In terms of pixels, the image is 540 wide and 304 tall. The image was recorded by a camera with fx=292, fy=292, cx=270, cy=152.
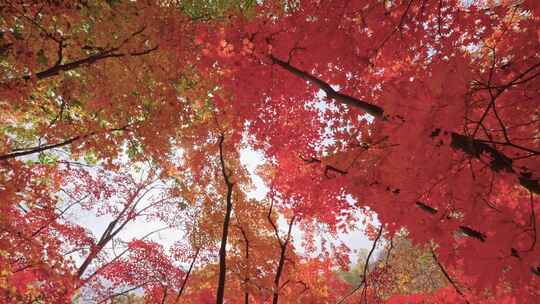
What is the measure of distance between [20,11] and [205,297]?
11.7 m

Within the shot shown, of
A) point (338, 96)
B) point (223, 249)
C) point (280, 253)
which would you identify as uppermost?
point (280, 253)

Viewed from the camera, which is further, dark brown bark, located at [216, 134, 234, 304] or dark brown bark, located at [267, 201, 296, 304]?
dark brown bark, located at [267, 201, 296, 304]

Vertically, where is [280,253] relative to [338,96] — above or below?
Answer: above

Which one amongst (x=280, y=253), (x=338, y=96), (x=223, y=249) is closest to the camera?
(x=338, y=96)

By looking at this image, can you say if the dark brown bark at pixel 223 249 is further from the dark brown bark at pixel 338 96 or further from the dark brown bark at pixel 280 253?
the dark brown bark at pixel 338 96

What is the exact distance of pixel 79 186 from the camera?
11.6m

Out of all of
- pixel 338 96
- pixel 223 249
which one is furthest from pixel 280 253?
pixel 338 96

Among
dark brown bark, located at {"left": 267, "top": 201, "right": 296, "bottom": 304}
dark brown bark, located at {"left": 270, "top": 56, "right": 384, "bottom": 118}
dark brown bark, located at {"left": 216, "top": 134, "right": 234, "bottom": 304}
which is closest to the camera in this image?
dark brown bark, located at {"left": 270, "top": 56, "right": 384, "bottom": 118}

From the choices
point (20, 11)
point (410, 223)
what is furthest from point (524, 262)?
point (20, 11)

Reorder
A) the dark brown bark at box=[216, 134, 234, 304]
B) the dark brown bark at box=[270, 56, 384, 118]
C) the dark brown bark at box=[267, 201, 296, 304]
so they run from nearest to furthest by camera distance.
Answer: the dark brown bark at box=[270, 56, 384, 118] < the dark brown bark at box=[216, 134, 234, 304] < the dark brown bark at box=[267, 201, 296, 304]

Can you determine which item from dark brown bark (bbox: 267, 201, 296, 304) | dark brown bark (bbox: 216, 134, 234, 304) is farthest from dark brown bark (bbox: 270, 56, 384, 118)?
dark brown bark (bbox: 267, 201, 296, 304)

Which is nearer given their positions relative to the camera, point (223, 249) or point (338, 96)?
point (338, 96)

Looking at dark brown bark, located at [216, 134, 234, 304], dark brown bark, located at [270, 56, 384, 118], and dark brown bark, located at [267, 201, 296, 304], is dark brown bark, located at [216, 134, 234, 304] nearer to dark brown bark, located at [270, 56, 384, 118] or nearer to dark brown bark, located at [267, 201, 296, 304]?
dark brown bark, located at [267, 201, 296, 304]

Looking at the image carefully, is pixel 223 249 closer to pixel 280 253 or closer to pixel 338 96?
pixel 280 253
